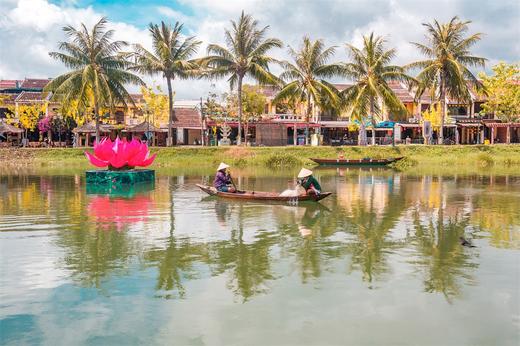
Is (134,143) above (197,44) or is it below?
below

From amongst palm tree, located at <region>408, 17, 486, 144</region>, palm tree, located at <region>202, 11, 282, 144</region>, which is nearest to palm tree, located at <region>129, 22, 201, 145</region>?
palm tree, located at <region>202, 11, 282, 144</region>

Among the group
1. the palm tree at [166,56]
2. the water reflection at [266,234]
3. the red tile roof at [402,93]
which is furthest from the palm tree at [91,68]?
the red tile roof at [402,93]

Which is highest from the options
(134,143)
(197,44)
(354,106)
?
(197,44)

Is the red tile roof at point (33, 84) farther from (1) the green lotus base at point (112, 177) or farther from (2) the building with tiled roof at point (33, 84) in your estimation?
(1) the green lotus base at point (112, 177)

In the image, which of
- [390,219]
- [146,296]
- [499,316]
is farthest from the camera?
[390,219]

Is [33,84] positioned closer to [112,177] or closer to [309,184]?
[112,177]

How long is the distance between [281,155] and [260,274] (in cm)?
3072

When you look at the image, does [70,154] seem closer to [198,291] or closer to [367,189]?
[367,189]

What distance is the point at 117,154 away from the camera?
2569 centimetres

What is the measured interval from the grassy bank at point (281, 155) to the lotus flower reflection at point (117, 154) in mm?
13254

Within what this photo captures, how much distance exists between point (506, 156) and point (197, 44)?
987 inches

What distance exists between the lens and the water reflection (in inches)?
369

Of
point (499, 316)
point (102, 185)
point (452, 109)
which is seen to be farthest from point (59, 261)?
point (452, 109)

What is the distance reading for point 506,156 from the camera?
4091cm
